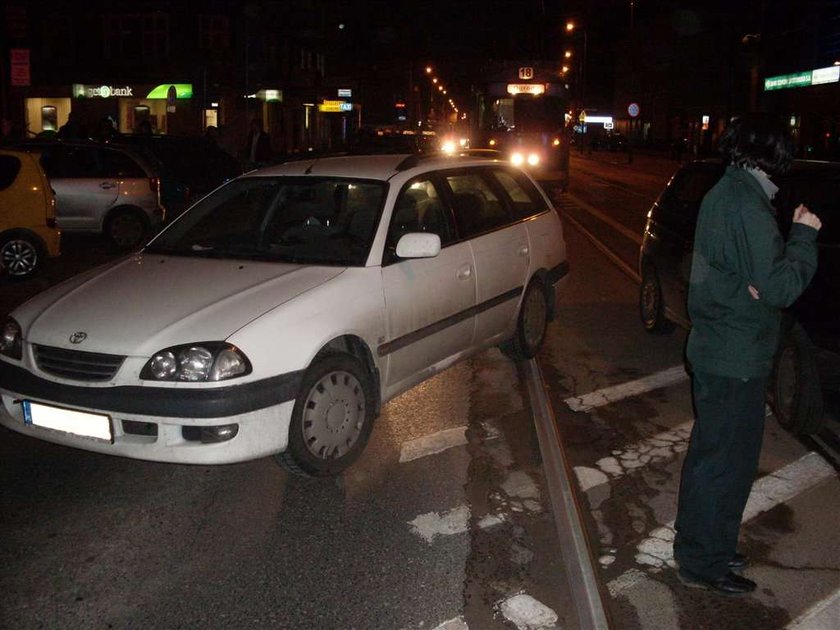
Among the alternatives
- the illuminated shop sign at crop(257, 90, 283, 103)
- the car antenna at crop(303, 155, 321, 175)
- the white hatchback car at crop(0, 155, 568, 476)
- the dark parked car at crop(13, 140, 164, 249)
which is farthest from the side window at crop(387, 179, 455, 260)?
the illuminated shop sign at crop(257, 90, 283, 103)

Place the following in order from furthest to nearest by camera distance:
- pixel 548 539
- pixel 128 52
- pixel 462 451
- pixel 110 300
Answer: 1. pixel 128 52
2. pixel 462 451
3. pixel 110 300
4. pixel 548 539

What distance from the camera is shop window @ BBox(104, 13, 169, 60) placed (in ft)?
129

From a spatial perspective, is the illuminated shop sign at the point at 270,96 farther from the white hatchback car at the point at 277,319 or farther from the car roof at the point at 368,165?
the car roof at the point at 368,165

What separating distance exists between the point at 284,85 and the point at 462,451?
4050 cm

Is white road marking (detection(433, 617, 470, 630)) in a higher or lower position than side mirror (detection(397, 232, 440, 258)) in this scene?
lower

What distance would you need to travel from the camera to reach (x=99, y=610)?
3.48 m

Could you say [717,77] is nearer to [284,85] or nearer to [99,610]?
[284,85]

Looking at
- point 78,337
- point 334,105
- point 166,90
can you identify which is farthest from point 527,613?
point 334,105

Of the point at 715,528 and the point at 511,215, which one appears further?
the point at 511,215

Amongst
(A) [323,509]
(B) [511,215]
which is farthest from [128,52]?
(A) [323,509]

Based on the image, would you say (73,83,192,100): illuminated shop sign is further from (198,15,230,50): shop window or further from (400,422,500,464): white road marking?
(400,422,500,464): white road marking

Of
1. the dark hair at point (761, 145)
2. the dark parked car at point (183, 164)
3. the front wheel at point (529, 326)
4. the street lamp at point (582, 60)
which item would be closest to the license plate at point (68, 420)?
the dark hair at point (761, 145)

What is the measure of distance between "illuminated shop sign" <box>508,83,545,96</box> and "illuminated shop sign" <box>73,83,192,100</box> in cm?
1865

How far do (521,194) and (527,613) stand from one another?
4.52 meters
